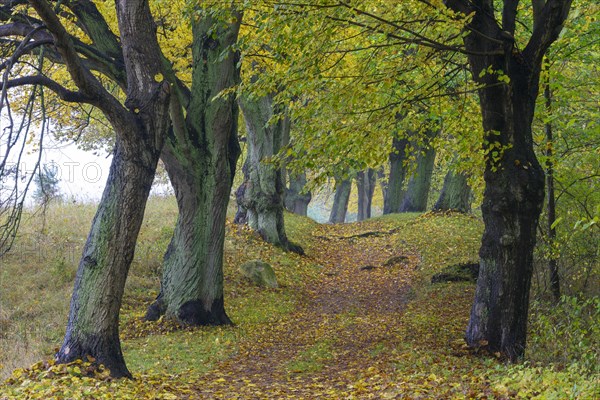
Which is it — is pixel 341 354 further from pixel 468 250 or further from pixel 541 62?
pixel 468 250

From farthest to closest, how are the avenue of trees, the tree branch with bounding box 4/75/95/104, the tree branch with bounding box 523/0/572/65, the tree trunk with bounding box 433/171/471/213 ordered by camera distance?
the tree trunk with bounding box 433/171/471/213
the tree branch with bounding box 523/0/572/65
the avenue of trees
the tree branch with bounding box 4/75/95/104

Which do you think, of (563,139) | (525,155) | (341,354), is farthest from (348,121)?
(563,139)

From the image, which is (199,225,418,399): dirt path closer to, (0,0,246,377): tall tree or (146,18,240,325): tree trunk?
(146,18,240,325): tree trunk

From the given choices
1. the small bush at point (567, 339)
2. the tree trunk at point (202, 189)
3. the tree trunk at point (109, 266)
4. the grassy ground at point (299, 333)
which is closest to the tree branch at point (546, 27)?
the small bush at point (567, 339)

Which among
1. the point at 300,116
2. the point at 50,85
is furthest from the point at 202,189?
the point at 50,85

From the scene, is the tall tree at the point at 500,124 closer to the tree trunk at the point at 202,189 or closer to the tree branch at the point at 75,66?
the tree branch at the point at 75,66

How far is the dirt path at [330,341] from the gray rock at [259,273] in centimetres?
100

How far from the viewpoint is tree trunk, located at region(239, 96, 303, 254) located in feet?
64.1

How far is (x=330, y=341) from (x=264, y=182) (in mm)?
9199

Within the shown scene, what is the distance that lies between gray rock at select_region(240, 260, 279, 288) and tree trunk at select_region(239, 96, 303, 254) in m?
3.35

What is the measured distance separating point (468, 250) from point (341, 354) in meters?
10.5

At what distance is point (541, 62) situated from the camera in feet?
30.3

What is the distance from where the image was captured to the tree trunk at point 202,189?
12.0 meters

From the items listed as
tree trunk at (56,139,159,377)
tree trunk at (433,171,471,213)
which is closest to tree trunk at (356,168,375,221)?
tree trunk at (433,171,471,213)
